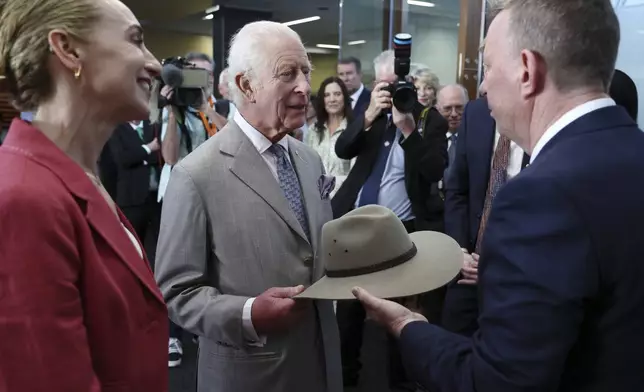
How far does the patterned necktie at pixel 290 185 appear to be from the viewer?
1576mm

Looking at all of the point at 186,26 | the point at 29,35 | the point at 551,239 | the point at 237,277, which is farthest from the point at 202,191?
the point at 186,26

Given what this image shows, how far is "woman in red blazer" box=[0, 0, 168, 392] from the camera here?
784mm

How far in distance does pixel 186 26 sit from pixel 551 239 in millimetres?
13969

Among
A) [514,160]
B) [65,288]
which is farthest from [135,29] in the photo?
[514,160]

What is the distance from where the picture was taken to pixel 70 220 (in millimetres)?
849

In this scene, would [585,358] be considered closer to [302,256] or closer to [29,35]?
[302,256]

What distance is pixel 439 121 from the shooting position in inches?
111

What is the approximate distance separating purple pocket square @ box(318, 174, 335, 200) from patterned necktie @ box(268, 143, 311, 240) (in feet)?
0.26

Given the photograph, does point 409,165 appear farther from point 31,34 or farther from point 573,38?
point 31,34

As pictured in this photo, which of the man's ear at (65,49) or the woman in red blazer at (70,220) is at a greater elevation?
the man's ear at (65,49)

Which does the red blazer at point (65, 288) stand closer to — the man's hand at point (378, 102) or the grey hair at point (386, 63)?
the man's hand at point (378, 102)

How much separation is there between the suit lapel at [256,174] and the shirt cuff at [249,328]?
0.75 feet

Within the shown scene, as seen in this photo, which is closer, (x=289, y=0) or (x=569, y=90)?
(x=569, y=90)

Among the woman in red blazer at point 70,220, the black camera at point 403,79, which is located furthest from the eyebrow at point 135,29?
the black camera at point 403,79
